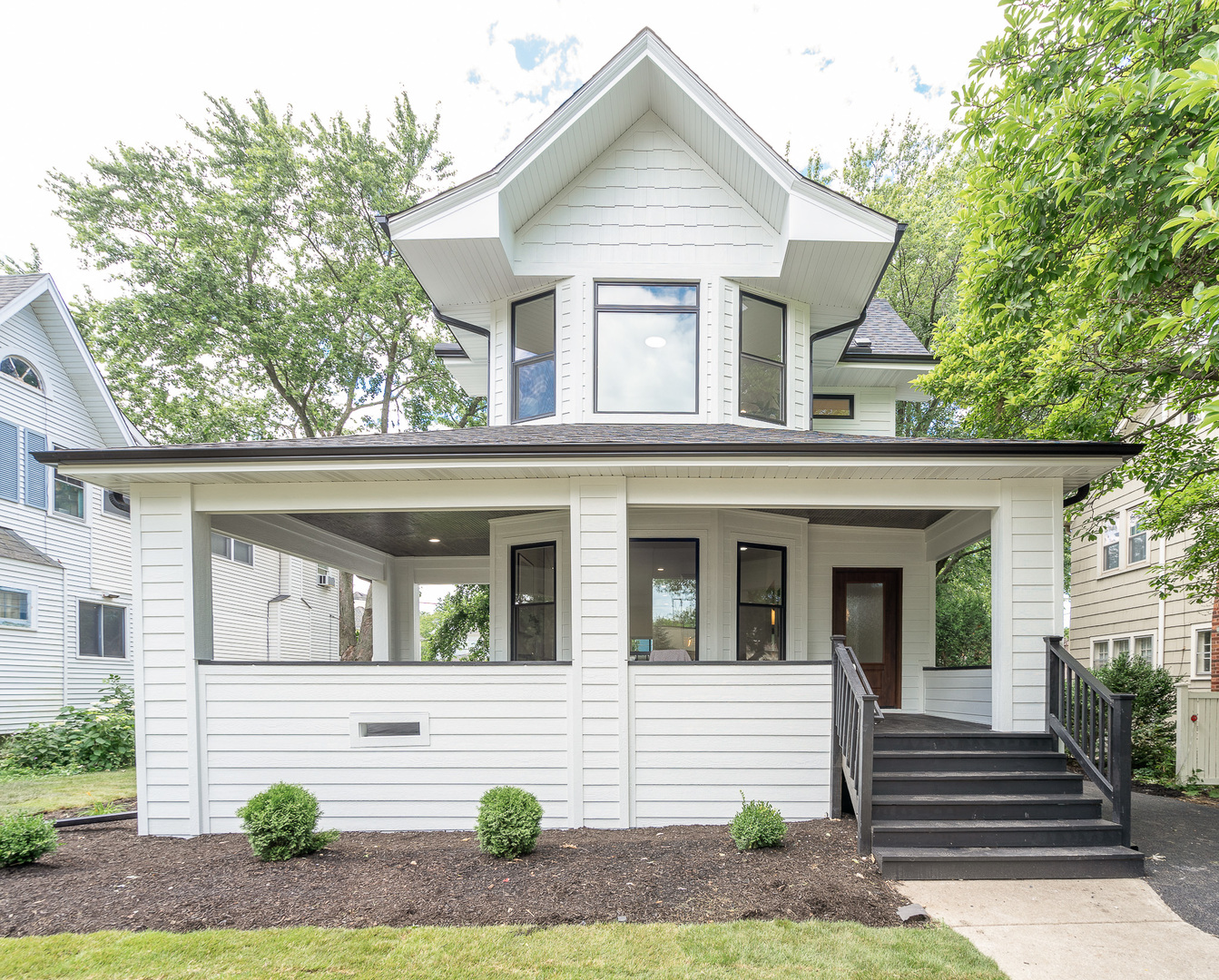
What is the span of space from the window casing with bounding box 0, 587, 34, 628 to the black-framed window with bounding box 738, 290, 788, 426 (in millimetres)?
12537

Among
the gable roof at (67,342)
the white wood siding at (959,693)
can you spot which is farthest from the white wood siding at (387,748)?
the gable roof at (67,342)

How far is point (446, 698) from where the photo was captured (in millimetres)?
6512

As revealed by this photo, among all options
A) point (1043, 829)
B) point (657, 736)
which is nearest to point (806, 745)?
point (657, 736)

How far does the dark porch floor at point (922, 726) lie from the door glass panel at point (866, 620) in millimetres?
846

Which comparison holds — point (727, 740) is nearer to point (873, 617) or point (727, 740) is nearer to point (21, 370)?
point (873, 617)

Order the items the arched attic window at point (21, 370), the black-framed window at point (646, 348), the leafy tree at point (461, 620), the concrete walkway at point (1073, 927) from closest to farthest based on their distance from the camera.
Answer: the concrete walkway at point (1073, 927)
the black-framed window at point (646, 348)
the arched attic window at point (21, 370)
the leafy tree at point (461, 620)

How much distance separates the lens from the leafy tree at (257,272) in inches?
685

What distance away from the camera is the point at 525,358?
8.99 m

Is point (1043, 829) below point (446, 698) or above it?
below

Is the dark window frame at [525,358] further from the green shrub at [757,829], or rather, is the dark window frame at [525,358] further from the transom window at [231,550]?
the transom window at [231,550]

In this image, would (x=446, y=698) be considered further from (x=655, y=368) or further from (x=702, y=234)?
(x=702, y=234)

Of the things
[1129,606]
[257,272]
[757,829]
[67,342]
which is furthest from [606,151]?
[257,272]

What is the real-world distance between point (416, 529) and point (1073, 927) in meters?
7.69

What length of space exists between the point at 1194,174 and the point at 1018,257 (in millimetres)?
2699
